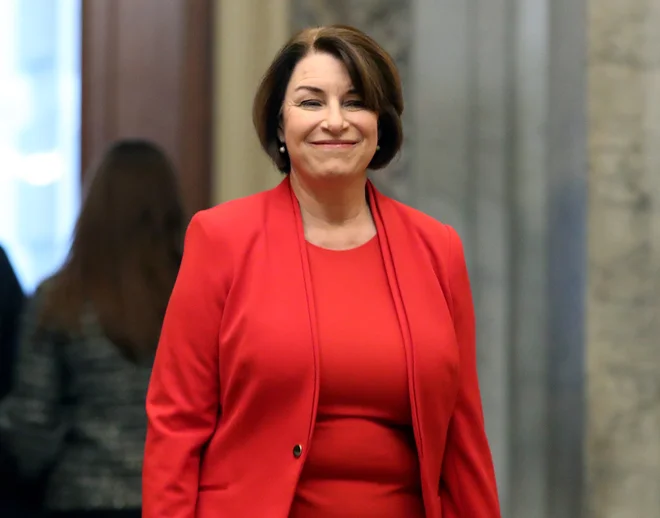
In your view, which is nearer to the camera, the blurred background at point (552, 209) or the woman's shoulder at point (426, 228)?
the woman's shoulder at point (426, 228)

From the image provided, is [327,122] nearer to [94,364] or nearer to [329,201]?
[329,201]

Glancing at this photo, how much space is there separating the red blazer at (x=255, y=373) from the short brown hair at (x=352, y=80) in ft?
0.49

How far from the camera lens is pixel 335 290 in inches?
63.3

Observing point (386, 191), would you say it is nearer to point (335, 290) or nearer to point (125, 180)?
point (125, 180)

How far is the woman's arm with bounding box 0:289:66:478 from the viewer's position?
2283 mm

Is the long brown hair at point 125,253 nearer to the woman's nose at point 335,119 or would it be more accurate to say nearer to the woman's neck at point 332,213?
the woman's neck at point 332,213

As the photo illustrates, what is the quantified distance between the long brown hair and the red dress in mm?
827

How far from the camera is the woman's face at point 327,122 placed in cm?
161

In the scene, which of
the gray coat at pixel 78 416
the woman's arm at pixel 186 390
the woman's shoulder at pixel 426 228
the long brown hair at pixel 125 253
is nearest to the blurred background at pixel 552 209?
the long brown hair at pixel 125 253

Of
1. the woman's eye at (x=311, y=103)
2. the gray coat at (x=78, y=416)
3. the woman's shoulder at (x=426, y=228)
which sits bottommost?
the gray coat at (x=78, y=416)

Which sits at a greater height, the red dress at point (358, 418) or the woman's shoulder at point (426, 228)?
the woman's shoulder at point (426, 228)

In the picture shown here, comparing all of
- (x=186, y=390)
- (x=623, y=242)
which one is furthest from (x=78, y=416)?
(x=623, y=242)

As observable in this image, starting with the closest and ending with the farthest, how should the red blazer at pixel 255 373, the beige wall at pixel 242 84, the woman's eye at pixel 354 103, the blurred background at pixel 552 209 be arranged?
the red blazer at pixel 255 373
the woman's eye at pixel 354 103
the blurred background at pixel 552 209
the beige wall at pixel 242 84

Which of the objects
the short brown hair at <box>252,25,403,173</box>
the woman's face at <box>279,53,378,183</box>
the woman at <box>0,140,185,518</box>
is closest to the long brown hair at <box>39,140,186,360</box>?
the woman at <box>0,140,185,518</box>
